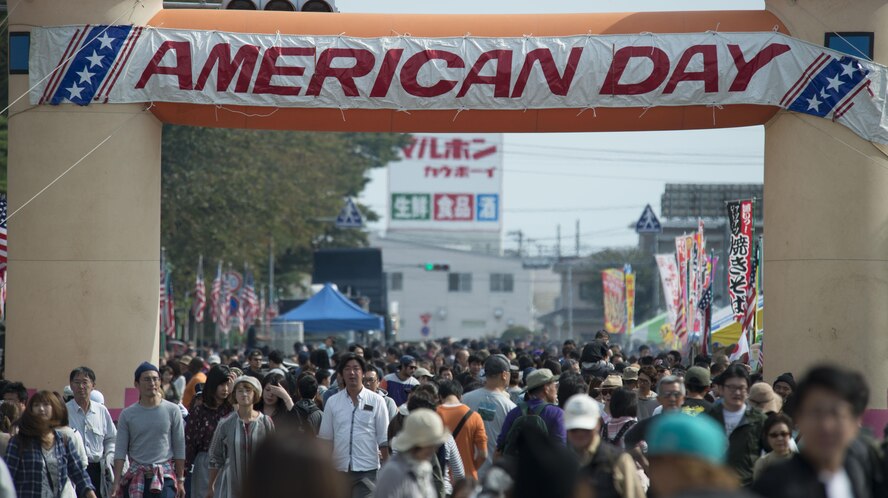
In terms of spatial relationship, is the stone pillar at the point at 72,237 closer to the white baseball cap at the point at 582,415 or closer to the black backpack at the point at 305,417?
the black backpack at the point at 305,417

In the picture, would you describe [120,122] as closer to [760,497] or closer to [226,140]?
[760,497]

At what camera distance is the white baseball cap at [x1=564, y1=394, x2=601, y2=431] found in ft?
24.3

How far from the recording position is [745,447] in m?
9.16

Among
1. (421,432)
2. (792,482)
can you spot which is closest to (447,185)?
(421,432)

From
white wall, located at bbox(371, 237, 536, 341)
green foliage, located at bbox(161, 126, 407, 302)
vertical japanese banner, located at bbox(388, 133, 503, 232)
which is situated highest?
vertical japanese banner, located at bbox(388, 133, 503, 232)

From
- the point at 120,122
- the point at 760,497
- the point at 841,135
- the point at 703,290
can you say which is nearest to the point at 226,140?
the point at 703,290

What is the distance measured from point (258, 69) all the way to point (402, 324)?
263ft

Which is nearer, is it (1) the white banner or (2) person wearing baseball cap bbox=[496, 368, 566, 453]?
(2) person wearing baseball cap bbox=[496, 368, 566, 453]

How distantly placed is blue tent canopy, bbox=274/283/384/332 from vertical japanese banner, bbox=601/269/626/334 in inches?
376

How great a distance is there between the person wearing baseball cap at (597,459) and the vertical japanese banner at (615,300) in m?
32.9

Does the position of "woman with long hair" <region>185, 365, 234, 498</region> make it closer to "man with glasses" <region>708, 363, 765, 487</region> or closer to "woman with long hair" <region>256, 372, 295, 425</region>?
"woman with long hair" <region>256, 372, 295, 425</region>

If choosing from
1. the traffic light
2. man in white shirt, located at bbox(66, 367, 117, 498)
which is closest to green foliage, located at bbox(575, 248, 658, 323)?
the traffic light

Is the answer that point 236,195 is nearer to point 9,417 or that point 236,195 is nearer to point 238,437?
point 9,417

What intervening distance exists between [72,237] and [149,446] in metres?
4.56
